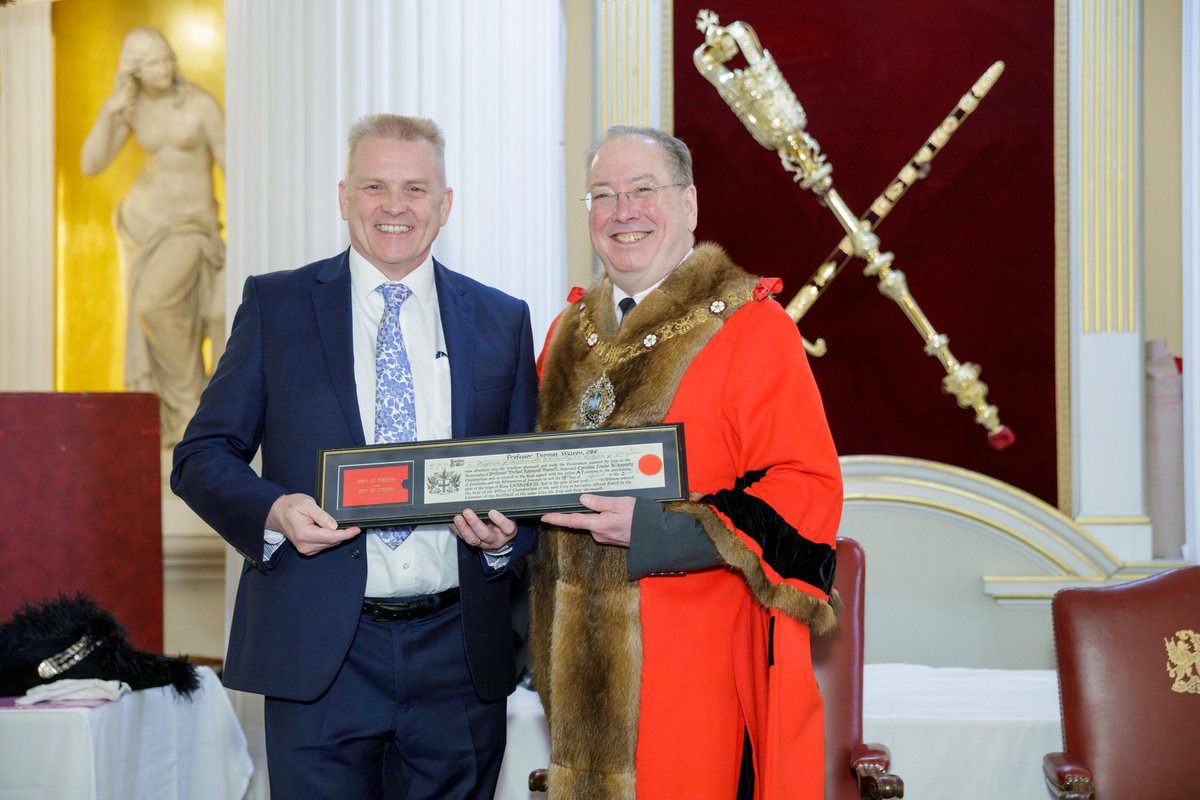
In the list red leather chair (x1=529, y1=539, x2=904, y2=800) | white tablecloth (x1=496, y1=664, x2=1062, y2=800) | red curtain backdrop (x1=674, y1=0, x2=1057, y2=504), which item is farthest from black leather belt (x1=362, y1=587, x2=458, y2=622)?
red curtain backdrop (x1=674, y1=0, x2=1057, y2=504)

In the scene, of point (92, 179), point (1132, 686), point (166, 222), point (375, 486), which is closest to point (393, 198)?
point (375, 486)

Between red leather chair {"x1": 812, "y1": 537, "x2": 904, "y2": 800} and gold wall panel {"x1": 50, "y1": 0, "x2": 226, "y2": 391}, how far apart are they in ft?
11.0

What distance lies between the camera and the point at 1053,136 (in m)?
4.20

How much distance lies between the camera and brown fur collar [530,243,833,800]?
196 cm

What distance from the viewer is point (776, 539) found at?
6.24 ft

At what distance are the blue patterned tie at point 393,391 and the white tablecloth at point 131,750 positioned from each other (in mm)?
914

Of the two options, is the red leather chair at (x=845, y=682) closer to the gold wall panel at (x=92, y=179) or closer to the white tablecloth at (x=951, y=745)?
the white tablecloth at (x=951, y=745)

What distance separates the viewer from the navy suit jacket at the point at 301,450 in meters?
1.94

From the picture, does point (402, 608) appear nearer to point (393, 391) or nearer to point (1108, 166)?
point (393, 391)

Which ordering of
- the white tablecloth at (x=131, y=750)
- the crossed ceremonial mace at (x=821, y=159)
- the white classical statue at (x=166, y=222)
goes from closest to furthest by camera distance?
the white tablecloth at (x=131, y=750), the crossed ceremonial mace at (x=821, y=159), the white classical statue at (x=166, y=222)

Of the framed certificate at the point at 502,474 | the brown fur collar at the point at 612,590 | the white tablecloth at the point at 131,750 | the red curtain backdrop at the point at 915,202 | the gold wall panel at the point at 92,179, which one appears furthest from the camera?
the gold wall panel at the point at 92,179

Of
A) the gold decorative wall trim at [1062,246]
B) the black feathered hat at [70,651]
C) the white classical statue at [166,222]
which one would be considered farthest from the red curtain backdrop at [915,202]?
the black feathered hat at [70,651]

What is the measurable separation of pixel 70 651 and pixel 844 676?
1648 millimetres

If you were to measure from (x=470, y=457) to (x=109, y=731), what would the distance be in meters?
1.15
